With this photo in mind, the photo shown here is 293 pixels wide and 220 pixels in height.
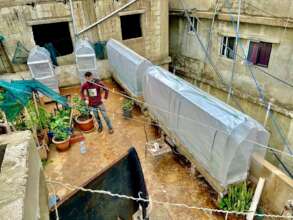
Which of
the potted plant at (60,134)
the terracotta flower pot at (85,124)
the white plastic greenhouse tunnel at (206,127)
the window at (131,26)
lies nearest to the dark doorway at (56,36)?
the window at (131,26)

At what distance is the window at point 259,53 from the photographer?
908 cm

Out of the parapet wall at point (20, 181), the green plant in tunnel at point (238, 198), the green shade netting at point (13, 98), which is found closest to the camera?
the parapet wall at point (20, 181)

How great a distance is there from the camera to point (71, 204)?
262 centimetres

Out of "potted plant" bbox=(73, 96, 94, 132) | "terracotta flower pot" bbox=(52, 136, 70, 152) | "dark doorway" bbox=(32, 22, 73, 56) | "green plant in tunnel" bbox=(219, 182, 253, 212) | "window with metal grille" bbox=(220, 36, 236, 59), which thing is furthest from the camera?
A: "window with metal grille" bbox=(220, 36, 236, 59)

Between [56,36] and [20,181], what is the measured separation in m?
9.25

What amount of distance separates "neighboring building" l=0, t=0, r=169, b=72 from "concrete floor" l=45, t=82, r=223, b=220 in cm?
437

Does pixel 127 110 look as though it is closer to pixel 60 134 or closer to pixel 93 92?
pixel 93 92

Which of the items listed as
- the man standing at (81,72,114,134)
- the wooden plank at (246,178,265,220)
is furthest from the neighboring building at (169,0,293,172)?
the man standing at (81,72,114,134)

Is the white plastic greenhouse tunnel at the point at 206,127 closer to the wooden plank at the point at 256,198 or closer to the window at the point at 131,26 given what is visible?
the wooden plank at the point at 256,198

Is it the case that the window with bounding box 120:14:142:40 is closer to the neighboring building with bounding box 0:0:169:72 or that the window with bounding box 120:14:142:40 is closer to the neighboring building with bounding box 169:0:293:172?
the neighboring building with bounding box 0:0:169:72

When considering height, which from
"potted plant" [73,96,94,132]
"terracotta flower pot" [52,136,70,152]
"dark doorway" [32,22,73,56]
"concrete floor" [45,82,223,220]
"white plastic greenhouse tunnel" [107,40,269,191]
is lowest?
"concrete floor" [45,82,223,220]

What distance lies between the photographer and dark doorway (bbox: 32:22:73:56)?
9.38 m

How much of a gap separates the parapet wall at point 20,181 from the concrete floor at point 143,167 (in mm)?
3544

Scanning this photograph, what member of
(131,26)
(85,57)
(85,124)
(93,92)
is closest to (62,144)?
(85,124)
